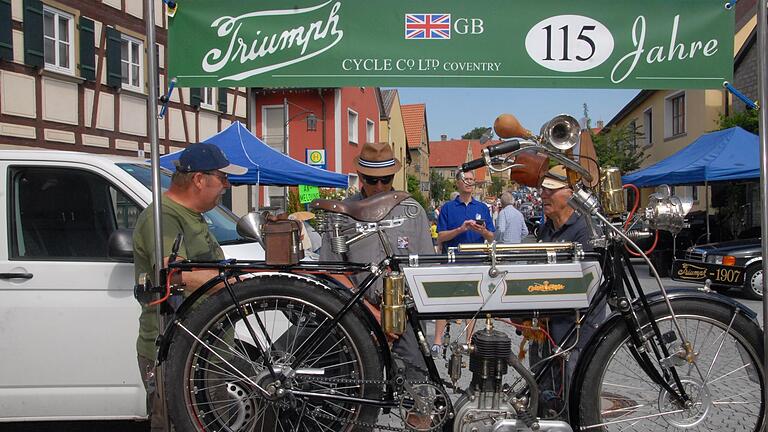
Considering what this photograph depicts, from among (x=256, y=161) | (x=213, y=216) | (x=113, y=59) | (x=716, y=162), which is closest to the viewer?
(x=213, y=216)

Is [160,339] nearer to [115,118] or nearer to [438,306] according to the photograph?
[438,306]

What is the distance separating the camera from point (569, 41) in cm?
310

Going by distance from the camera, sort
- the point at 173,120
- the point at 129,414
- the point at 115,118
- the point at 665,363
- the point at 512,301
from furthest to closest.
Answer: the point at 173,120
the point at 115,118
the point at 129,414
the point at 665,363
the point at 512,301

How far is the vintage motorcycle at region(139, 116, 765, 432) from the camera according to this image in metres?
2.63

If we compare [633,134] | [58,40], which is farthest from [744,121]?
[58,40]

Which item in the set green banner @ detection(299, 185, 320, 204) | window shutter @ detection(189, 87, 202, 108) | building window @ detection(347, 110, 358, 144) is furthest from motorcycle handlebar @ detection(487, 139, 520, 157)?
building window @ detection(347, 110, 358, 144)

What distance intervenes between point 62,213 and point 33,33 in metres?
10.7

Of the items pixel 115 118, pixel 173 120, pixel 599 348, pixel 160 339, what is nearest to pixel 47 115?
pixel 115 118

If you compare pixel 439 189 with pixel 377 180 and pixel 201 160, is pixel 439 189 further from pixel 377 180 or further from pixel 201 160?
pixel 201 160

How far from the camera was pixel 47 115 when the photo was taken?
13.4 metres

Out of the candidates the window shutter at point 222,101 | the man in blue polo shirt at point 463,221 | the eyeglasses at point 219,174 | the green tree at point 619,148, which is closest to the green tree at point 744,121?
the green tree at point 619,148

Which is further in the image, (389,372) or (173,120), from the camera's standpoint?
(173,120)

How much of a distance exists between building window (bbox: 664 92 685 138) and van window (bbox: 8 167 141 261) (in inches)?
983

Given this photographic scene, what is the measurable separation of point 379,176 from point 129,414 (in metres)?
1.99
